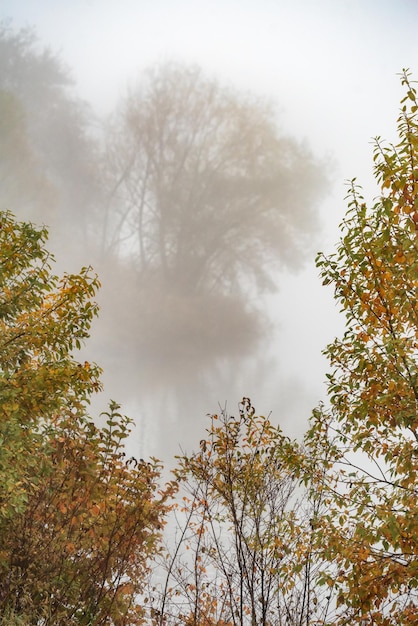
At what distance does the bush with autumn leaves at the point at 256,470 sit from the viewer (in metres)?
3.86

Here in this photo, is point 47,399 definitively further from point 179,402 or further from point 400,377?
point 179,402

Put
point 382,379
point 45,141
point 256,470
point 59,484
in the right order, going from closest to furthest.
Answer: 1. point 382,379
2. point 59,484
3. point 256,470
4. point 45,141

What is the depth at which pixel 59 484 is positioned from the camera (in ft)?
16.5

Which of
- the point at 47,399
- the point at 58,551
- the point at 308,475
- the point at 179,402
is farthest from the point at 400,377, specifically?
the point at 179,402

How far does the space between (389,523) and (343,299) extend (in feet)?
5.23

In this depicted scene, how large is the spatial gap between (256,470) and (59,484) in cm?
175

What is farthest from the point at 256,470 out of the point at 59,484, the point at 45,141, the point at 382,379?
the point at 45,141

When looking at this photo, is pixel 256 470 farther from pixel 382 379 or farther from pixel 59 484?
pixel 382 379

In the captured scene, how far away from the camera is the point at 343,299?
169 inches

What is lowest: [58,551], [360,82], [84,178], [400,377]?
[58,551]

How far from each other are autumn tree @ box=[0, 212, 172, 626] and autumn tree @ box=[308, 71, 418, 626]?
1845 mm

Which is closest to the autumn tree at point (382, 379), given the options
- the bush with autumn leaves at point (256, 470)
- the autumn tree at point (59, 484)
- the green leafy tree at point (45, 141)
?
the bush with autumn leaves at point (256, 470)

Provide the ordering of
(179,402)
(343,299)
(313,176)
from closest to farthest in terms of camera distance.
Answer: (343,299), (179,402), (313,176)

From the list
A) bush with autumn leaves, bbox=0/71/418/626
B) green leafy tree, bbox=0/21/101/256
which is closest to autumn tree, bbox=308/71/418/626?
bush with autumn leaves, bbox=0/71/418/626
